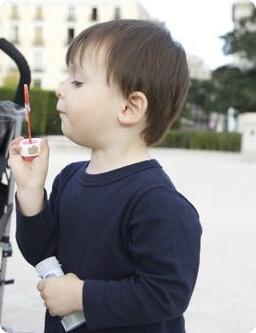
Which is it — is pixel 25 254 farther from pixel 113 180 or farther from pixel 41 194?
pixel 113 180

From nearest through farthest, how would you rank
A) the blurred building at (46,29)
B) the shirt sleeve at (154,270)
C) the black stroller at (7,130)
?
the shirt sleeve at (154,270)
the black stroller at (7,130)
the blurred building at (46,29)

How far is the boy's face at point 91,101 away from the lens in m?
1.15

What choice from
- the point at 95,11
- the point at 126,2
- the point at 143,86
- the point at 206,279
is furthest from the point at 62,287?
the point at 95,11

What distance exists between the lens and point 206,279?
12.0 ft

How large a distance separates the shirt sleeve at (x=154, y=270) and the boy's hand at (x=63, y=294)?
17mm

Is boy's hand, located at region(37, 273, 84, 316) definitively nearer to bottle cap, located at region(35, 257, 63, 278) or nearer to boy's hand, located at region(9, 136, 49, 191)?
bottle cap, located at region(35, 257, 63, 278)

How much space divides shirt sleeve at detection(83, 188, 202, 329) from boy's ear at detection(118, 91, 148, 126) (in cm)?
14

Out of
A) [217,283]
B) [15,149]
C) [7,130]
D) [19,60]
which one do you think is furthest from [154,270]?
[217,283]

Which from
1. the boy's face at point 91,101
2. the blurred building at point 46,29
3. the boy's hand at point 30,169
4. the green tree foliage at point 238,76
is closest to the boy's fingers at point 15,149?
the boy's hand at point 30,169

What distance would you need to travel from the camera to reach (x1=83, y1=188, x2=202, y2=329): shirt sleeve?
1079 mm

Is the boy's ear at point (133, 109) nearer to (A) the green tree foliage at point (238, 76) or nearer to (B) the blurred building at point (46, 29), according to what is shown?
(A) the green tree foliage at point (238, 76)

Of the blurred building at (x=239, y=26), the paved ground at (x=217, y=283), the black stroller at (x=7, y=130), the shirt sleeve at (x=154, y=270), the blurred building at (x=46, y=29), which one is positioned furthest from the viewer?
the blurred building at (x=46, y=29)

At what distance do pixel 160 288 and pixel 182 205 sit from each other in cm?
14

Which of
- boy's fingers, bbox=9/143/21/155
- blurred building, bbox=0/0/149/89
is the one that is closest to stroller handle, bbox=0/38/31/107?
boy's fingers, bbox=9/143/21/155
